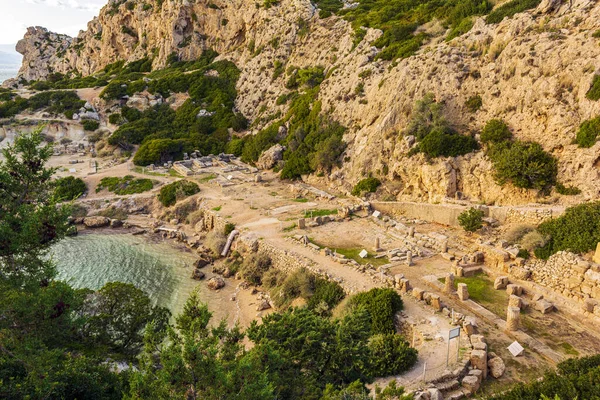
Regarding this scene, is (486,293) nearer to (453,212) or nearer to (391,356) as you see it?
(391,356)

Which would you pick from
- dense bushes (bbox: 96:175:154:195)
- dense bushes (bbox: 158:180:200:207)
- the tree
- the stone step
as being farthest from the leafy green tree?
dense bushes (bbox: 96:175:154:195)

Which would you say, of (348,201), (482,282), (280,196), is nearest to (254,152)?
(280,196)

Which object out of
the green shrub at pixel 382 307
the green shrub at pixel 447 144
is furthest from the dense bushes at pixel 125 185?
the green shrub at pixel 382 307

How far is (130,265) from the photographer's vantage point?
2569 cm

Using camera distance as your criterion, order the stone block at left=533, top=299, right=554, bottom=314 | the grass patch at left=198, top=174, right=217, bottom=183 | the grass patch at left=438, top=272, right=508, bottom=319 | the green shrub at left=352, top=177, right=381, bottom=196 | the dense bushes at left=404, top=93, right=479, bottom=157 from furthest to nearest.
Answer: the grass patch at left=198, top=174, right=217, bottom=183, the green shrub at left=352, top=177, right=381, bottom=196, the dense bushes at left=404, top=93, right=479, bottom=157, the grass patch at left=438, top=272, right=508, bottom=319, the stone block at left=533, top=299, right=554, bottom=314

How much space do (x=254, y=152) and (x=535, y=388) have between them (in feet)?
122

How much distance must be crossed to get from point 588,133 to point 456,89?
990 centimetres

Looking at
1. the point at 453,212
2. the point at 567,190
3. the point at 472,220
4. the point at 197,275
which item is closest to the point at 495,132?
the point at 567,190

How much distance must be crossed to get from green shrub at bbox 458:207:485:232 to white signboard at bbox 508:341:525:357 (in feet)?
31.5

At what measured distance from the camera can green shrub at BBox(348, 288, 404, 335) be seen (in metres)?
15.0

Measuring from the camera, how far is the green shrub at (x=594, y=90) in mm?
21000

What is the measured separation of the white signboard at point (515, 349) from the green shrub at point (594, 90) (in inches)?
630

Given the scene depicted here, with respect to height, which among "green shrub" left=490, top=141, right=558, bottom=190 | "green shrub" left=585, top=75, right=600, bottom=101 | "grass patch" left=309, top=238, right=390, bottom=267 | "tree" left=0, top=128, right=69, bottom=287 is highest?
"green shrub" left=585, top=75, right=600, bottom=101

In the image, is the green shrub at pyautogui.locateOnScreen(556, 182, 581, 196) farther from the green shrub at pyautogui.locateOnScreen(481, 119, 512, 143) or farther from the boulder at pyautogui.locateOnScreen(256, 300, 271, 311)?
the boulder at pyautogui.locateOnScreen(256, 300, 271, 311)
